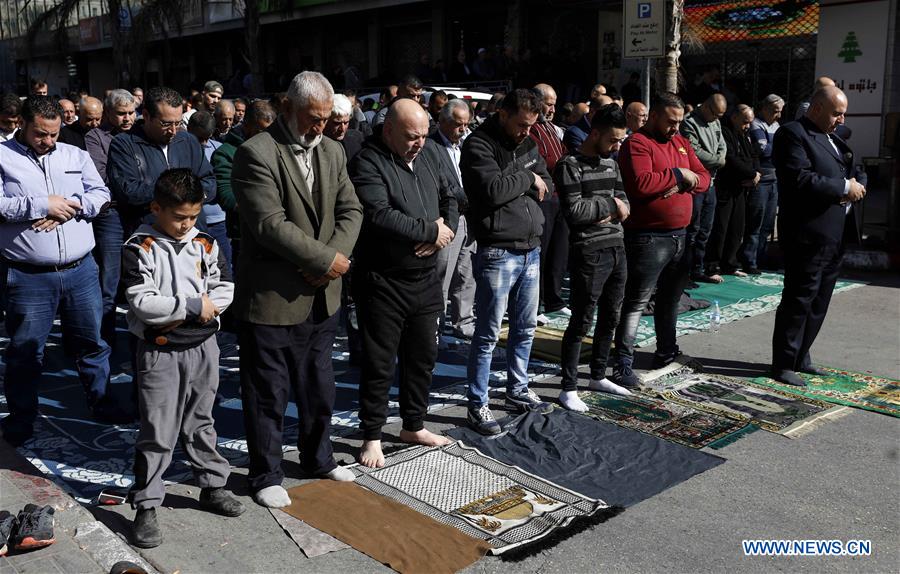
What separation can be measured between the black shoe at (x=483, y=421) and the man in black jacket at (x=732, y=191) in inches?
205

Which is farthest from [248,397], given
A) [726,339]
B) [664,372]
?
[726,339]

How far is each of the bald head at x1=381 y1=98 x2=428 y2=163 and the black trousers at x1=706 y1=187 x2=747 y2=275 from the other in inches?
237

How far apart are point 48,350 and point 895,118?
971cm

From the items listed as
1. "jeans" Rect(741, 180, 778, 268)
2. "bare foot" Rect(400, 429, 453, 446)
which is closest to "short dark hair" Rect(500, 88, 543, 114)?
"bare foot" Rect(400, 429, 453, 446)

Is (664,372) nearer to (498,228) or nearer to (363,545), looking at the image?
(498,228)

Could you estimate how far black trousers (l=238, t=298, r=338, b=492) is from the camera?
425 centimetres

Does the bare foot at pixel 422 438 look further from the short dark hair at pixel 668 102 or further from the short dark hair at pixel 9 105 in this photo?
the short dark hair at pixel 9 105

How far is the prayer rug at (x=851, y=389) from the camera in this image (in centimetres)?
578

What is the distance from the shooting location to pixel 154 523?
393 cm

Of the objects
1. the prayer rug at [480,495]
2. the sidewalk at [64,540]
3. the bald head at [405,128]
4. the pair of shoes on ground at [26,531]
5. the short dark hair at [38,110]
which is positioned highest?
the short dark hair at [38,110]

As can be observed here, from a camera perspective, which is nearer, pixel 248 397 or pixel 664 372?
pixel 248 397

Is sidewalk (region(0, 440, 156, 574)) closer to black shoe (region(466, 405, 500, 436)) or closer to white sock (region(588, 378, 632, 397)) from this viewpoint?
black shoe (region(466, 405, 500, 436))

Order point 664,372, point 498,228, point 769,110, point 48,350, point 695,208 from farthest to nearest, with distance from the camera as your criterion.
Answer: point 769,110, point 695,208, point 48,350, point 664,372, point 498,228

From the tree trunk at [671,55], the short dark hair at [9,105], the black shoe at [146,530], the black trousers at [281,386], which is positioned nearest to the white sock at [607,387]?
the black trousers at [281,386]
